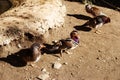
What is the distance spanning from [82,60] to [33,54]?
41.5 inches

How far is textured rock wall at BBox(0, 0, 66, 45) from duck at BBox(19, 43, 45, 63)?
420 millimetres

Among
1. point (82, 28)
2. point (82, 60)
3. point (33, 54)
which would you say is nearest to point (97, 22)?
point (82, 28)

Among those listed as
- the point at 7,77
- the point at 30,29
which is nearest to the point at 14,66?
the point at 7,77

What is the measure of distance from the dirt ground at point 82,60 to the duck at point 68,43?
16cm

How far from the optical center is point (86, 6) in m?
8.56

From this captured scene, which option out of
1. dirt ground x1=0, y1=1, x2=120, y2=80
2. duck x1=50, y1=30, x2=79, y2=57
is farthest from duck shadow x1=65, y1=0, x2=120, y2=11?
duck x1=50, y1=30, x2=79, y2=57

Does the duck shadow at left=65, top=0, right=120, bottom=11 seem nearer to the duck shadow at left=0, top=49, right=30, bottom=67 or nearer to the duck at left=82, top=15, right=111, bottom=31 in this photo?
the duck at left=82, top=15, right=111, bottom=31

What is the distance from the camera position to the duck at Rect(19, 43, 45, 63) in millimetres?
6551

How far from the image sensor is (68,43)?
696 centimetres

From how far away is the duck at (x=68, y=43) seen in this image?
6.96 meters

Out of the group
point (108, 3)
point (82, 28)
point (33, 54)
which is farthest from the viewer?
point (108, 3)

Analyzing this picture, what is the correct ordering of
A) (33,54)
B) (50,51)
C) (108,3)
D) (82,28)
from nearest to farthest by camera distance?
(33,54) → (50,51) → (82,28) → (108,3)

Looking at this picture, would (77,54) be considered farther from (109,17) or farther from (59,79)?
(109,17)

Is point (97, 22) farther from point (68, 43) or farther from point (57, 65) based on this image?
point (57, 65)
